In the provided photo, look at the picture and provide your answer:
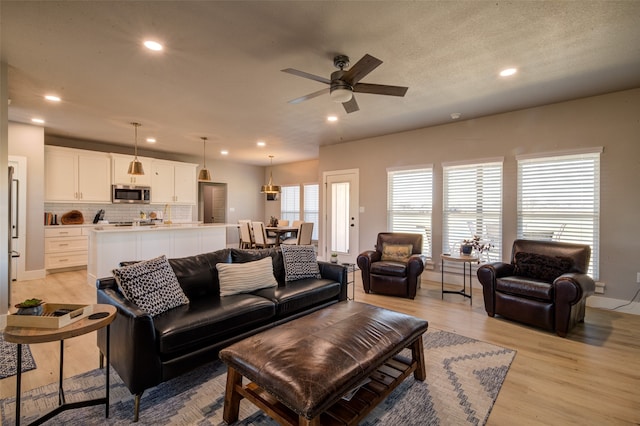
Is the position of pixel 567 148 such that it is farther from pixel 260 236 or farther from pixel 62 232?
pixel 62 232

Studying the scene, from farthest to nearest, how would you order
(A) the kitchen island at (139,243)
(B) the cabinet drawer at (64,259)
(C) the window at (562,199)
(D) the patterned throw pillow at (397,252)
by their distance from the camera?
(B) the cabinet drawer at (64,259), (A) the kitchen island at (139,243), (D) the patterned throw pillow at (397,252), (C) the window at (562,199)

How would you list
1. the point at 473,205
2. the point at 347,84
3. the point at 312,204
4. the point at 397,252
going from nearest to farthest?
the point at 347,84, the point at 397,252, the point at 473,205, the point at 312,204

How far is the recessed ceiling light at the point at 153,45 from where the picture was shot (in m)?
2.62

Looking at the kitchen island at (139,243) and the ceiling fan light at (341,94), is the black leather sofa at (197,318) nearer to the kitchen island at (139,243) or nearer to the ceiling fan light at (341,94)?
the ceiling fan light at (341,94)

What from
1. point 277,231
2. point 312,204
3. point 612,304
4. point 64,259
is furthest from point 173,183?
point 612,304

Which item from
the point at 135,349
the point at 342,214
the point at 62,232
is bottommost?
the point at 135,349

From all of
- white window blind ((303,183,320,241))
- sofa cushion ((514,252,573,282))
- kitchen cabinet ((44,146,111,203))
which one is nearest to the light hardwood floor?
sofa cushion ((514,252,573,282))

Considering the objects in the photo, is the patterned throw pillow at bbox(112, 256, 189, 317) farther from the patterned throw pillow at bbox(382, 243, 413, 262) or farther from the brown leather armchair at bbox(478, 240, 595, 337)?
the brown leather armchair at bbox(478, 240, 595, 337)

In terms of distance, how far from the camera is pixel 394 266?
14.1 ft

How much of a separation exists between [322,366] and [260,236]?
609cm

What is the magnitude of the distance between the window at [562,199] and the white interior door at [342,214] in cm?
293

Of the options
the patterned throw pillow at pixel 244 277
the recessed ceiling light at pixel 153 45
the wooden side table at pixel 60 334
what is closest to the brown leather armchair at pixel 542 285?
the patterned throw pillow at pixel 244 277

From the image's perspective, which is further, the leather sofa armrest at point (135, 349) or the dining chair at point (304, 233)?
the dining chair at point (304, 233)

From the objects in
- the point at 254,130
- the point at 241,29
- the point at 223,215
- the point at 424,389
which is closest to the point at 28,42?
the point at 241,29
